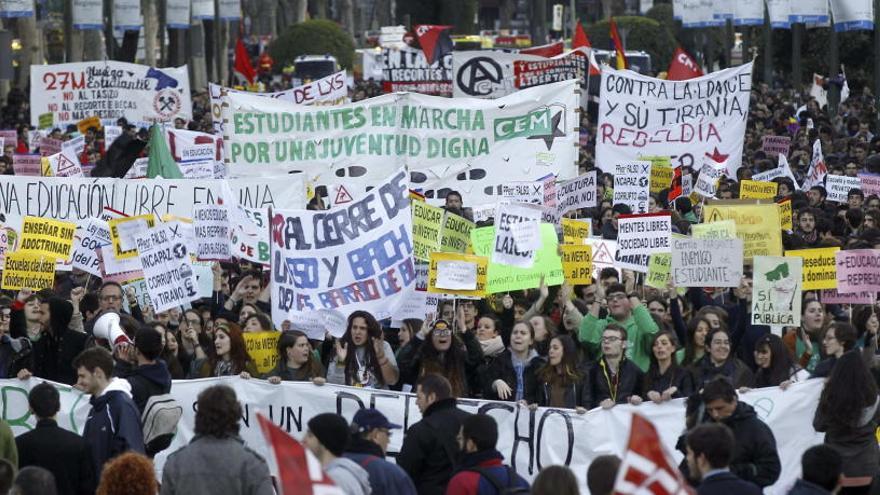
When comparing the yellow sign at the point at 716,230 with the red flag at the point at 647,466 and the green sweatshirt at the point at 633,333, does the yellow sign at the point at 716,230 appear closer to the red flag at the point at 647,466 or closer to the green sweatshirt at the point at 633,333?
the green sweatshirt at the point at 633,333

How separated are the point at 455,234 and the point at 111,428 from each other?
509 centimetres

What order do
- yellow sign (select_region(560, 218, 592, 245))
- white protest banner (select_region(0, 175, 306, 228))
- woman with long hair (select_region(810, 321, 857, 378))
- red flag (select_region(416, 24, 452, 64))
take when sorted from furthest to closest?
red flag (select_region(416, 24, 452, 64)), white protest banner (select_region(0, 175, 306, 228)), yellow sign (select_region(560, 218, 592, 245)), woman with long hair (select_region(810, 321, 857, 378))

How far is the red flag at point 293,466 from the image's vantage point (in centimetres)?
588

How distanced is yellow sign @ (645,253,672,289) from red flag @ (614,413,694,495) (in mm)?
7127

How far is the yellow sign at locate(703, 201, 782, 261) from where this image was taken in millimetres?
13539

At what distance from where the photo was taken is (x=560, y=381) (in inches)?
401

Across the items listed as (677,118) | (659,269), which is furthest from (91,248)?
(677,118)

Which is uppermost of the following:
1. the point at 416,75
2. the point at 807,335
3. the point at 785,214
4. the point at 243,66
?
the point at 243,66

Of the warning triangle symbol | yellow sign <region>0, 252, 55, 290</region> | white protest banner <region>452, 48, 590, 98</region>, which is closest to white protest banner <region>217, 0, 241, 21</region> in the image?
white protest banner <region>452, 48, 590, 98</region>

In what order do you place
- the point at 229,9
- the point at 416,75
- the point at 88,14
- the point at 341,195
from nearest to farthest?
the point at 341,195
the point at 416,75
the point at 88,14
the point at 229,9

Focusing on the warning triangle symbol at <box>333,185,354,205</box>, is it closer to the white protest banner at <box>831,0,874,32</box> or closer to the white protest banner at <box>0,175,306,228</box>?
the white protest banner at <box>0,175,306,228</box>

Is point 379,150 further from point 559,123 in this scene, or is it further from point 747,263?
point 747,263

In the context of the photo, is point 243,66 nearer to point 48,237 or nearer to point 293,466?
point 48,237

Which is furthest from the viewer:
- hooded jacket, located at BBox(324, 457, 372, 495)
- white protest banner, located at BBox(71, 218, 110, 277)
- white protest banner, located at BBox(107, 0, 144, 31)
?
white protest banner, located at BBox(107, 0, 144, 31)
